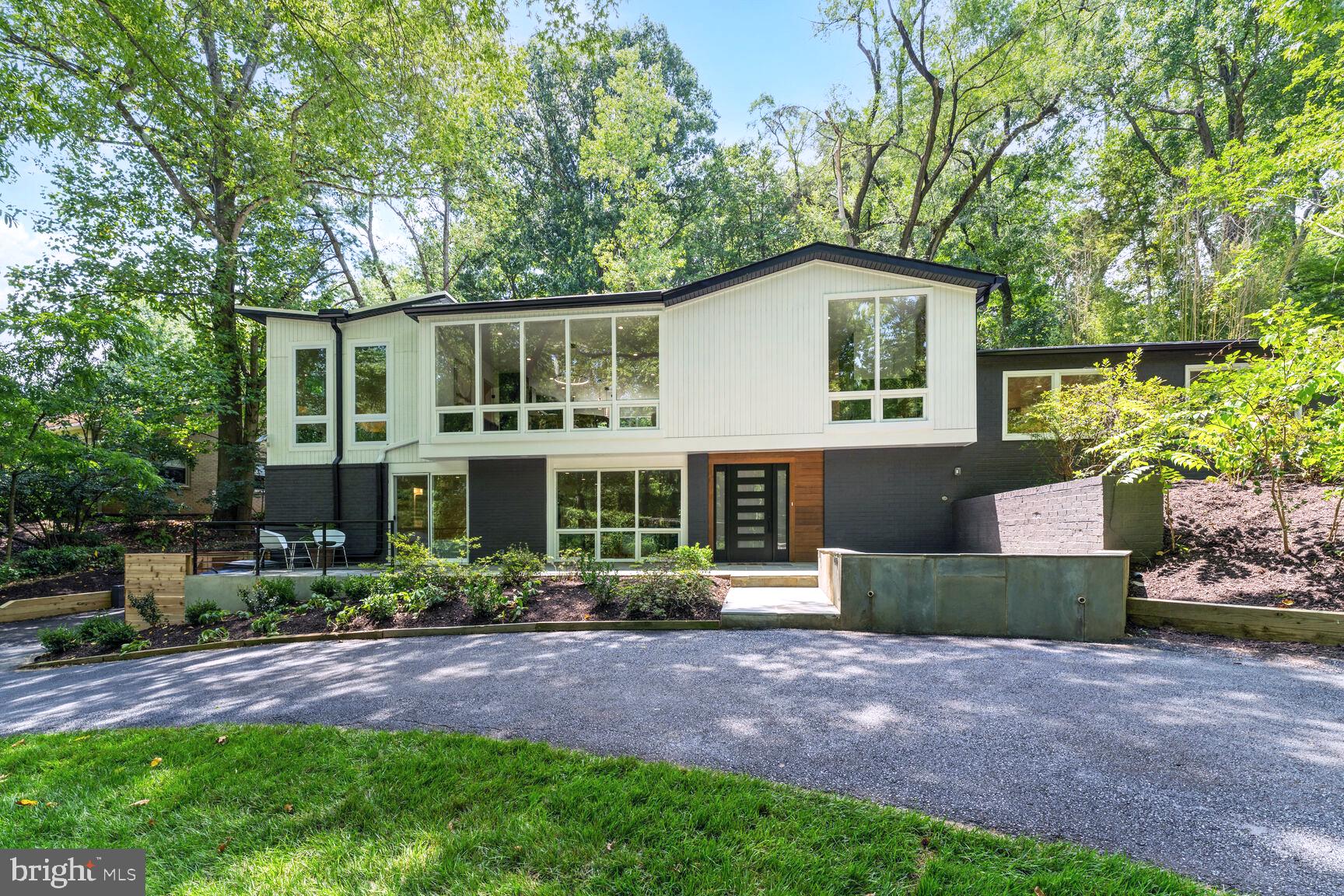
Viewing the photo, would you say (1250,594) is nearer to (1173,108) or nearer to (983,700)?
(983,700)

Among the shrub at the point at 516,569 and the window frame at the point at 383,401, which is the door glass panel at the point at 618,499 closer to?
the shrub at the point at 516,569

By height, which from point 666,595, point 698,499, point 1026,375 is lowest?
point 666,595

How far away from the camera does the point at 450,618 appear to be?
6914 mm

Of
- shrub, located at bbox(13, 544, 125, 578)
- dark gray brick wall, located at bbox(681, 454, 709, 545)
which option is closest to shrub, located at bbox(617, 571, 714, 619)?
dark gray brick wall, located at bbox(681, 454, 709, 545)

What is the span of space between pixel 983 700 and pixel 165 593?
471 inches

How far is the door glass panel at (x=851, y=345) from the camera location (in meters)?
9.60

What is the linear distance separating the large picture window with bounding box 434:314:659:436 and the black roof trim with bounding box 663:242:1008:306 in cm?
109

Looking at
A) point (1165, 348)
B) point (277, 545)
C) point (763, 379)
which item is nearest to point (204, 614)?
point (277, 545)

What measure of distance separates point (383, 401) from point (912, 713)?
11.9m

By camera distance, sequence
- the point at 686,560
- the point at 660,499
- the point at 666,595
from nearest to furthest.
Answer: the point at 666,595, the point at 686,560, the point at 660,499

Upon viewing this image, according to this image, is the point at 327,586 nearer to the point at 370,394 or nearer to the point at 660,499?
the point at 370,394

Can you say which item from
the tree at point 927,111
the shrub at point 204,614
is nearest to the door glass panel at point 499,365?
the shrub at point 204,614

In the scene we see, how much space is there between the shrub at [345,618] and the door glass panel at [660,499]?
5.22 meters

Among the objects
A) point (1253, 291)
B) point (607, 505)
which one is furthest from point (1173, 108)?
point (607, 505)
